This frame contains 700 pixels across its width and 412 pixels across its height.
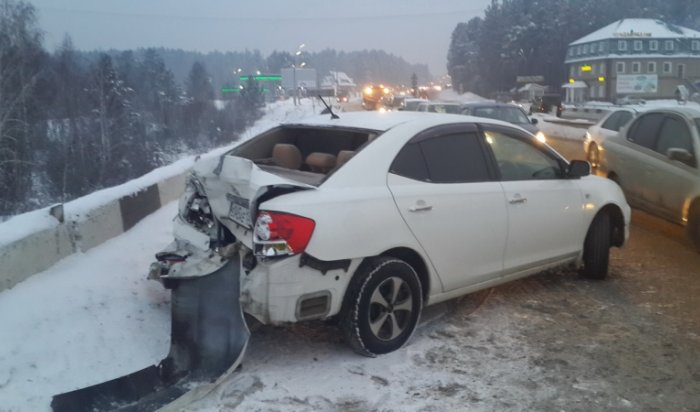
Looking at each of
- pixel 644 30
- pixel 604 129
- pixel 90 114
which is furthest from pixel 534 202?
pixel 644 30

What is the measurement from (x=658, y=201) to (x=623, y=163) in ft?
4.13

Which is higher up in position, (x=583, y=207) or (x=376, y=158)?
(x=376, y=158)

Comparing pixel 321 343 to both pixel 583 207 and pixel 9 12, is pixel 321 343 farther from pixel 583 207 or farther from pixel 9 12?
pixel 9 12

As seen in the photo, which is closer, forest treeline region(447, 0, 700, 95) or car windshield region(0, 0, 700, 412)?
car windshield region(0, 0, 700, 412)

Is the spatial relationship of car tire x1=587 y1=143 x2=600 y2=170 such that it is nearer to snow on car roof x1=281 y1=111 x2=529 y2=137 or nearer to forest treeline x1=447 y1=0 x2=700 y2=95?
snow on car roof x1=281 y1=111 x2=529 y2=137

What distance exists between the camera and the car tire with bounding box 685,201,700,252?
7.52 meters

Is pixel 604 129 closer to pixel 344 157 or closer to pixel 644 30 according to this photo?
pixel 344 157

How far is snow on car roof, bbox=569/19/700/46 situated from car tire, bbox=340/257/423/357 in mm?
73702

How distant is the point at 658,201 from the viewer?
332 inches

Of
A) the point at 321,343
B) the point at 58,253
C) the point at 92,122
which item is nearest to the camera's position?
the point at 321,343

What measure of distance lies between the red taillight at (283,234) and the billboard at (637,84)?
6602 centimetres

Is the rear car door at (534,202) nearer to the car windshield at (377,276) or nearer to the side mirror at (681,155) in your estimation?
the car windshield at (377,276)

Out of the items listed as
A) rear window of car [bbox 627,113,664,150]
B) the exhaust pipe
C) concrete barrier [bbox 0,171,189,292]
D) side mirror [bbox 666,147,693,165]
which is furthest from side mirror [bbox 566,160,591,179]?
concrete barrier [bbox 0,171,189,292]

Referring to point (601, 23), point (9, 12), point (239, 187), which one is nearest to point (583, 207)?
point (239, 187)
